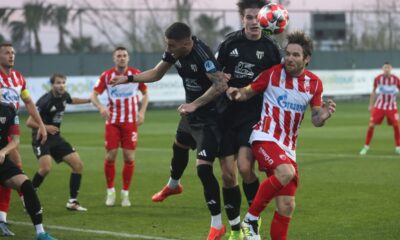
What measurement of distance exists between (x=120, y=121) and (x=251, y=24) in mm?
4399


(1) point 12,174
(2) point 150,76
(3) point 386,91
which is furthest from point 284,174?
(3) point 386,91

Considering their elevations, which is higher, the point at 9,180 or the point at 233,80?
the point at 233,80

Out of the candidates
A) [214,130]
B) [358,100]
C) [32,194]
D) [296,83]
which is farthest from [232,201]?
[358,100]

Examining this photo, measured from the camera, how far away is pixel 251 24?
9055 mm

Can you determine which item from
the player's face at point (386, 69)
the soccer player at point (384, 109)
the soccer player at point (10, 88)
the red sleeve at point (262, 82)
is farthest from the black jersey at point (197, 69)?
the player's face at point (386, 69)

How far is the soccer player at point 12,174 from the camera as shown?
9203 mm

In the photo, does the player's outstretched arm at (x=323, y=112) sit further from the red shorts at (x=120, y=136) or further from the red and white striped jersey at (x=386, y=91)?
the red and white striped jersey at (x=386, y=91)

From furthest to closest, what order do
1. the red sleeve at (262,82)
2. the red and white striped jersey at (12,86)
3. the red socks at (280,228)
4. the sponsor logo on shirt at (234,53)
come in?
the red and white striped jersey at (12,86) → the sponsor logo on shirt at (234,53) → the red sleeve at (262,82) → the red socks at (280,228)

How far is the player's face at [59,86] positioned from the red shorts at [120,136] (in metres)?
0.90

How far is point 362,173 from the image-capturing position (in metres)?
15.4

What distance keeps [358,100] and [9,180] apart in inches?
1438

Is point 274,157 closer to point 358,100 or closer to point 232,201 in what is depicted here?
point 232,201

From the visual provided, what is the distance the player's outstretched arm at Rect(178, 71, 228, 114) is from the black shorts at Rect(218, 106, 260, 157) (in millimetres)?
500

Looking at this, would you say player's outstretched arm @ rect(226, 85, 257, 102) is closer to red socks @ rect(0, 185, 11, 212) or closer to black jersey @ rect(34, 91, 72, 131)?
red socks @ rect(0, 185, 11, 212)
